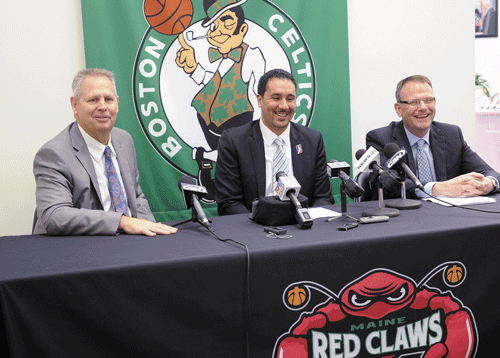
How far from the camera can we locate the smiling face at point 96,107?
2.08 m

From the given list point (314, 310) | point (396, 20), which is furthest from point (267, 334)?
point (396, 20)

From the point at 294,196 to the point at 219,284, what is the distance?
55 cm

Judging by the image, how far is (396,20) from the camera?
11.7 feet

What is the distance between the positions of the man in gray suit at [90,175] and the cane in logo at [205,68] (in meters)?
0.74

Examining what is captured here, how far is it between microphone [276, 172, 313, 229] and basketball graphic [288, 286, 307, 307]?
30 centimetres

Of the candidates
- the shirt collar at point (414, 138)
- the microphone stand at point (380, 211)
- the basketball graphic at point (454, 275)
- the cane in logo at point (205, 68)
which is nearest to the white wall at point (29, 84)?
the cane in logo at point (205, 68)

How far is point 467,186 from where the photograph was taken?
2221 mm

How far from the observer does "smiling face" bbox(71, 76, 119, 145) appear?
81.9 inches

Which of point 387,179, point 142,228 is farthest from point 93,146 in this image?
point 387,179

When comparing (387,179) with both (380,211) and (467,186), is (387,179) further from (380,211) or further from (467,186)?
(467,186)

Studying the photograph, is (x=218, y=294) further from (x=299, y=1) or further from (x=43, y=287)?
(x=299, y=1)

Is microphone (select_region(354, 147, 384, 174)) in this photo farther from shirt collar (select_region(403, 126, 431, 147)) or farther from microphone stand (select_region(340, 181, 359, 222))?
shirt collar (select_region(403, 126, 431, 147))

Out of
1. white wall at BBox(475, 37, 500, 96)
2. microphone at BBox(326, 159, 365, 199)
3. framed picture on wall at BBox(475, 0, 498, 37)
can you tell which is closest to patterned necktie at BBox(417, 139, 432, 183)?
Result: microphone at BBox(326, 159, 365, 199)

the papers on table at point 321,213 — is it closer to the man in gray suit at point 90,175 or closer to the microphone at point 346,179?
the microphone at point 346,179
